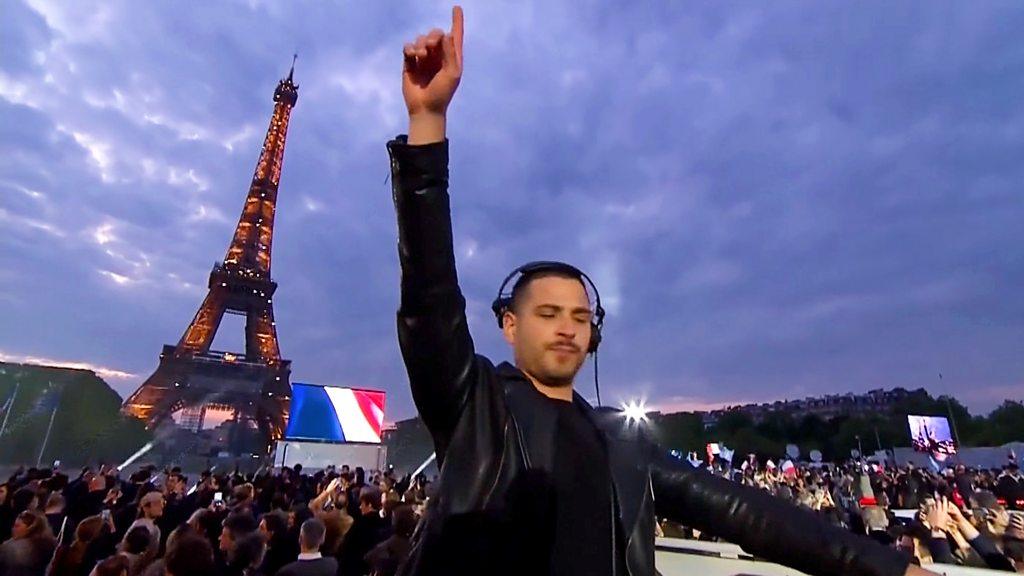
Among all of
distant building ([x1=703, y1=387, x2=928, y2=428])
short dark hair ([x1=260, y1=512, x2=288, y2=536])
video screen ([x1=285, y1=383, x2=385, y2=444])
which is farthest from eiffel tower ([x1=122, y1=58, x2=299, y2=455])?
distant building ([x1=703, y1=387, x2=928, y2=428])

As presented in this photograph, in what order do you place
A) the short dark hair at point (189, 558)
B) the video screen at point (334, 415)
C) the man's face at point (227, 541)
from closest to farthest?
the short dark hair at point (189, 558) < the man's face at point (227, 541) < the video screen at point (334, 415)

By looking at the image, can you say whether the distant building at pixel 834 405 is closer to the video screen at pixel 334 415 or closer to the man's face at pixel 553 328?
the video screen at pixel 334 415

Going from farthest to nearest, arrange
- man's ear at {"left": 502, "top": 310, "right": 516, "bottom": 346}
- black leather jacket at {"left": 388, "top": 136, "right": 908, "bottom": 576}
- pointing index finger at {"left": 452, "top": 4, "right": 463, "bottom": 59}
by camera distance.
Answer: man's ear at {"left": 502, "top": 310, "right": 516, "bottom": 346}, pointing index finger at {"left": 452, "top": 4, "right": 463, "bottom": 59}, black leather jacket at {"left": 388, "top": 136, "right": 908, "bottom": 576}

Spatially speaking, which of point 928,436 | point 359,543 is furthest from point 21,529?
point 928,436

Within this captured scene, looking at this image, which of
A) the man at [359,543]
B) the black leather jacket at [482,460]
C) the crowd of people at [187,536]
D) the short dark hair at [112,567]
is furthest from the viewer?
the man at [359,543]

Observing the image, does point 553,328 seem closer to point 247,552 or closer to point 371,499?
point 247,552

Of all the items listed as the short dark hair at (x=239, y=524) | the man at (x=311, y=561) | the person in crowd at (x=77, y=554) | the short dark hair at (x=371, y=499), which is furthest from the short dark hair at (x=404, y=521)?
the person in crowd at (x=77, y=554)

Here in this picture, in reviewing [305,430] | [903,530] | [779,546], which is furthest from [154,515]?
[305,430]

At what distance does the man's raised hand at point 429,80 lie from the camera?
4.10 feet

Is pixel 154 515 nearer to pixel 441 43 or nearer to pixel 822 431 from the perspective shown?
pixel 441 43

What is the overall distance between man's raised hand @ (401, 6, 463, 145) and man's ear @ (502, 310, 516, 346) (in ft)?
1.81

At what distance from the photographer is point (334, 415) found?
22.3m

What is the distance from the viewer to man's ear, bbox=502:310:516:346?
1540mm

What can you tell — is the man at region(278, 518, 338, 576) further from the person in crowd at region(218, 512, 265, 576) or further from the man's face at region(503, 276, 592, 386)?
the man's face at region(503, 276, 592, 386)
